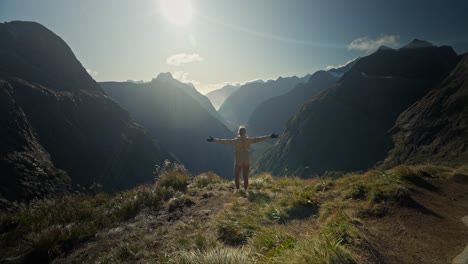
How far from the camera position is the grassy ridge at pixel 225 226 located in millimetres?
3965

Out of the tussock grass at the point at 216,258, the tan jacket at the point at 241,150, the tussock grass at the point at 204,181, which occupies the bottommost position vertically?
the tussock grass at the point at 204,181

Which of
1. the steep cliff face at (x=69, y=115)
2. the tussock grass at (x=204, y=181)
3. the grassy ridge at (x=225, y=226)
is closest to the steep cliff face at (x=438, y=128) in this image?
the tussock grass at (x=204, y=181)

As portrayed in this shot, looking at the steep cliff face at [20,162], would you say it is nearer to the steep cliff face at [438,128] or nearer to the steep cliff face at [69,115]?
the steep cliff face at [69,115]

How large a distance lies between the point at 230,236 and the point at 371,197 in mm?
3386

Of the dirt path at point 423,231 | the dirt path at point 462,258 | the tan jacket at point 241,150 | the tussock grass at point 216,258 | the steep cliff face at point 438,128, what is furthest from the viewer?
the steep cliff face at point 438,128

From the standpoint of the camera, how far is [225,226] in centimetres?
566

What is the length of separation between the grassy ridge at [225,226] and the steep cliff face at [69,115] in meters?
84.8

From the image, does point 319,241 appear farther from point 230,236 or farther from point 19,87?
point 19,87

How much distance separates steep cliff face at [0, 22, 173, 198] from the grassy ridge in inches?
3339

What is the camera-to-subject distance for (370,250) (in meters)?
4.14

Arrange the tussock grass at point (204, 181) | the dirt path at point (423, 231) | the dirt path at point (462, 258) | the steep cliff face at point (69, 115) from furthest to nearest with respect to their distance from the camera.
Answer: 1. the steep cliff face at point (69, 115)
2. the tussock grass at point (204, 181)
3. the dirt path at point (423, 231)
4. the dirt path at point (462, 258)

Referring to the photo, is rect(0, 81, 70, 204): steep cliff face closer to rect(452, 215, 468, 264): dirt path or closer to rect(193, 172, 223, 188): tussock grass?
rect(193, 172, 223, 188): tussock grass

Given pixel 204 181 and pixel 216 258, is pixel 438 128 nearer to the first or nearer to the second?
pixel 204 181

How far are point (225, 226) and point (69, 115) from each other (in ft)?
514
